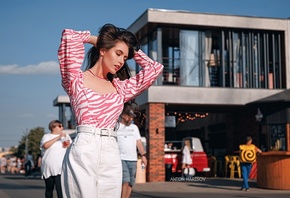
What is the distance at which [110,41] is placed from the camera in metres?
3.53

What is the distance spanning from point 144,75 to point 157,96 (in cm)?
1962

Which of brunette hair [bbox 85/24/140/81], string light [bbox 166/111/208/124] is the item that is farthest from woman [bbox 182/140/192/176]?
brunette hair [bbox 85/24/140/81]

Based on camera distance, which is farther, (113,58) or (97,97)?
(113,58)

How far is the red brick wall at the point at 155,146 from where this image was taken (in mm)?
23016

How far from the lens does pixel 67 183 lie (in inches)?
126

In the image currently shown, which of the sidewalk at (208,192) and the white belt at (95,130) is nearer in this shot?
the white belt at (95,130)

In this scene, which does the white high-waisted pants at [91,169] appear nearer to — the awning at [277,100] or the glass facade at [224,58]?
the awning at [277,100]

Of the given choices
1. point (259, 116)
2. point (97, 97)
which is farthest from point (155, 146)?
point (97, 97)

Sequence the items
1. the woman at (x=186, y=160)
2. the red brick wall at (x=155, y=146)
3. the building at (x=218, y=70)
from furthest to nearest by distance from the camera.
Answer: the building at (x=218, y=70) < the red brick wall at (x=155, y=146) < the woman at (x=186, y=160)

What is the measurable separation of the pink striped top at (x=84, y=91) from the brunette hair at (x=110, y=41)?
0.09 m

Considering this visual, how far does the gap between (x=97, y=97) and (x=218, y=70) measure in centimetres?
2197

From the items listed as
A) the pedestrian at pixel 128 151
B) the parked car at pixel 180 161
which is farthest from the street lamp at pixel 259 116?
the pedestrian at pixel 128 151

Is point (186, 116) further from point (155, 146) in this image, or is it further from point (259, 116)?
point (155, 146)

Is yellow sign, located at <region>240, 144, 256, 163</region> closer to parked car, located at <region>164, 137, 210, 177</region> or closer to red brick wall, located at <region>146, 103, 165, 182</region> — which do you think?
red brick wall, located at <region>146, 103, 165, 182</region>
